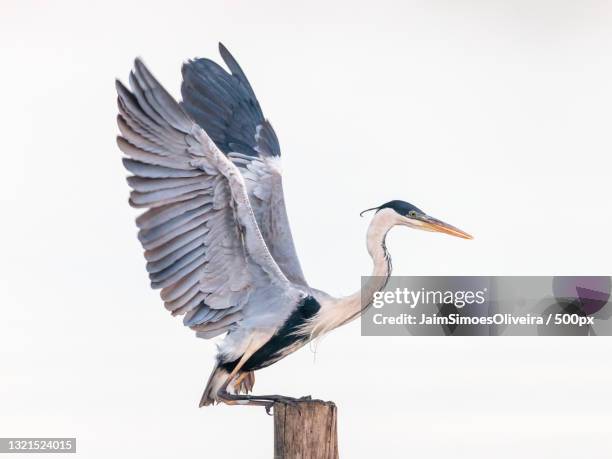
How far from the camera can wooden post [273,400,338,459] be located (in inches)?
296

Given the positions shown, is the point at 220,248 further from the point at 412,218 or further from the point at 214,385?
the point at 412,218

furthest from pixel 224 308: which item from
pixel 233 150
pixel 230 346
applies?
pixel 233 150

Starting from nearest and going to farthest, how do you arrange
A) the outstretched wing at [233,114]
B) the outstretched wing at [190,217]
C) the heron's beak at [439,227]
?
the outstretched wing at [190,217]
the heron's beak at [439,227]
the outstretched wing at [233,114]

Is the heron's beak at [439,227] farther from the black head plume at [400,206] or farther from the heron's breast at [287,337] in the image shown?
the heron's breast at [287,337]

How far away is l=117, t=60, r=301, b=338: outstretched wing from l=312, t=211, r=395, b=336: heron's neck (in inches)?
11.6

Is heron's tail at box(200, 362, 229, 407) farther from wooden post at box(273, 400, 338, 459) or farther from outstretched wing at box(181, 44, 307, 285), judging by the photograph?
outstretched wing at box(181, 44, 307, 285)

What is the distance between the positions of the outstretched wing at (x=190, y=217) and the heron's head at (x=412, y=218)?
2.74 ft

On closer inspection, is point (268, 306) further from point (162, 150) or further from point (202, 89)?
point (202, 89)

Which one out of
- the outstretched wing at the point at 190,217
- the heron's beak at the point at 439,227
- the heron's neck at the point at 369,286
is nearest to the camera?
the outstretched wing at the point at 190,217

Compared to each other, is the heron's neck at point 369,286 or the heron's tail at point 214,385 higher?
the heron's neck at point 369,286

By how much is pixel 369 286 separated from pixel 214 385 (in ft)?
3.78

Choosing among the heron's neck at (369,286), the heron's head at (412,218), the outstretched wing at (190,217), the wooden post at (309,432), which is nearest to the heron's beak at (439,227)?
the heron's head at (412,218)

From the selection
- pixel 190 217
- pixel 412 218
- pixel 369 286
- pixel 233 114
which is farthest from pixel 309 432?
pixel 233 114

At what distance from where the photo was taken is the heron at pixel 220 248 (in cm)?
769
